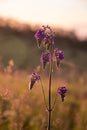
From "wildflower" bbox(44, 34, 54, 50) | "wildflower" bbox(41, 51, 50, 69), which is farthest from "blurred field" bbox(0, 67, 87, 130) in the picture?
"wildflower" bbox(44, 34, 54, 50)

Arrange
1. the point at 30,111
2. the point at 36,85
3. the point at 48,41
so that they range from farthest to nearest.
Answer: the point at 36,85 < the point at 30,111 < the point at 48,41

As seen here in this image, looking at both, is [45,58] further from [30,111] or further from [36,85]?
[36,85]

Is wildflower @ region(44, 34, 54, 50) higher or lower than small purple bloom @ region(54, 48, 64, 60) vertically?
higher

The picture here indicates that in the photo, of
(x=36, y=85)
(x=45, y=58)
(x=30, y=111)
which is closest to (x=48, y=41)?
(x=45, y=58)

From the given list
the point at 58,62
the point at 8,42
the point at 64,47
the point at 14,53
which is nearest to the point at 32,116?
the point at 58,62

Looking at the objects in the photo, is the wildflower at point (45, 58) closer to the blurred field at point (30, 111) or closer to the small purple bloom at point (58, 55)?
the small purple bloom at point (58, 55)

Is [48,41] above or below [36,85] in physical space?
above

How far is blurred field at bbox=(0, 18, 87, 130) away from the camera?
587 centimetres

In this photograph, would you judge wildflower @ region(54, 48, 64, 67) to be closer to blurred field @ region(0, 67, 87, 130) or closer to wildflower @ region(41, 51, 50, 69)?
wildflower @ region(41, 51, 50, 69)

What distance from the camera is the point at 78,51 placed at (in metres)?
21.2

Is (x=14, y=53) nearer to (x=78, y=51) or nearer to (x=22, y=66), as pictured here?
(x=22, y=66)

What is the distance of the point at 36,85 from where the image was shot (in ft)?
30.8

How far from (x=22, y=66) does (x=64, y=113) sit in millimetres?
8166

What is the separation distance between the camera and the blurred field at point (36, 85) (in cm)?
587
